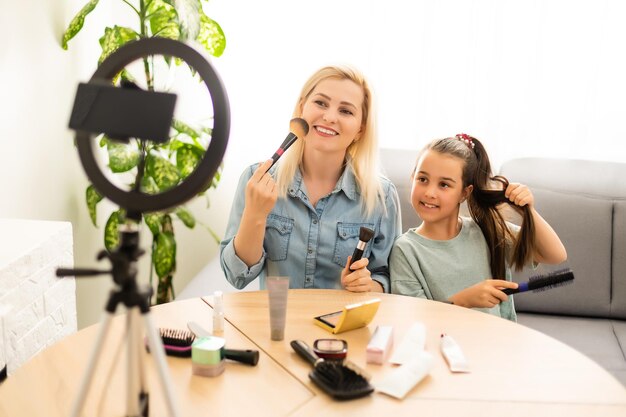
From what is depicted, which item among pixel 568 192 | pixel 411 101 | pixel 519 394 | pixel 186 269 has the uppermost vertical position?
pixel 411 101

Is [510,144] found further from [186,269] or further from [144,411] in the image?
[144,411]

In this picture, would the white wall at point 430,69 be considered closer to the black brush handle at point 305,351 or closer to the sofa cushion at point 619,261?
the sofa cushion at point 619,261

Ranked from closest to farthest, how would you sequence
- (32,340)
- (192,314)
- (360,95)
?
(192,314)
(32,340)
(360,95)

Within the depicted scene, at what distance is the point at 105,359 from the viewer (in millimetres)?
1032

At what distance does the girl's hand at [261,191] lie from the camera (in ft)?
4.35

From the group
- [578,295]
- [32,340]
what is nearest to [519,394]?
[32,340]

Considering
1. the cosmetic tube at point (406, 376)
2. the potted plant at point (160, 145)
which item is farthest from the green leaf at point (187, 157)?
the cosmetic tube at point (406, 376)

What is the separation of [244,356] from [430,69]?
5.19ft

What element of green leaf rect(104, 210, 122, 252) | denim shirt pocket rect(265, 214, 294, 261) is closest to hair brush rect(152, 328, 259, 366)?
denim shirt pocket rect(265, 214, 294, 261)

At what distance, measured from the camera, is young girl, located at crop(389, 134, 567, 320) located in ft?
5.21

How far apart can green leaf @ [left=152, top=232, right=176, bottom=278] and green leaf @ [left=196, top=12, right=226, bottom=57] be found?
0.61m

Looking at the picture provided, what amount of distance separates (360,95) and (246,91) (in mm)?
952

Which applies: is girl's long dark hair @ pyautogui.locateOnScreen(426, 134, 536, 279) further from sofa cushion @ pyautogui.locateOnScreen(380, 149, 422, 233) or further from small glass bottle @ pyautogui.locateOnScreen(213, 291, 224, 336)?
small glass bottle @ pyautogui.locateOnScreen(213, 291, 224, 336)

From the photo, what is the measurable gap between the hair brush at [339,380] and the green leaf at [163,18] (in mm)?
1358
